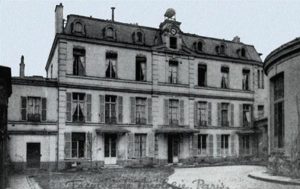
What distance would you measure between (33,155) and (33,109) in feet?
9.28

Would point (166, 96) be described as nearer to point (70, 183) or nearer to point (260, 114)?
point (260, 114)

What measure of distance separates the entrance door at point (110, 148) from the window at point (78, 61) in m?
4.62

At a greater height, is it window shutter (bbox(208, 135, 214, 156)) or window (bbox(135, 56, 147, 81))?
window (bbox(135, 56, 147, 81))

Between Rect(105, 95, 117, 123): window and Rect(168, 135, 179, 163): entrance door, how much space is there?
4716 millimetres

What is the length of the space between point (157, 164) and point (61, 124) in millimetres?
7441

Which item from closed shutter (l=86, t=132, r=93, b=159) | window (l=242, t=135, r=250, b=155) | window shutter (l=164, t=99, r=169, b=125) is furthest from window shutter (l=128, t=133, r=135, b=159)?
window (l=242, t=135, r=250, b=155)

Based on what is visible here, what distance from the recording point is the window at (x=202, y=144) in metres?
27.9

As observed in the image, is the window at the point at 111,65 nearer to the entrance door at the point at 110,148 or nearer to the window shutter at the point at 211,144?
the entrance door at the point at 110,148

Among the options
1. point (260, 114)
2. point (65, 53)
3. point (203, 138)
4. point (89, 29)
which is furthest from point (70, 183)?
point (260, 114)

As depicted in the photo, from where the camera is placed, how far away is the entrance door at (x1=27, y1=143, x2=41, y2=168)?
2211 centimetres

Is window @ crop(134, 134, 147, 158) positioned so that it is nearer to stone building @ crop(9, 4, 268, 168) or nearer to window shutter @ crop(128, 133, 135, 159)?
stone building @ crop(9, 4, 268, 168)

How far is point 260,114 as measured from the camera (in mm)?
31516

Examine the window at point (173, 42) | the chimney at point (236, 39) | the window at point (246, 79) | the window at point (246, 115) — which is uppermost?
the chimney at point (236, 39)

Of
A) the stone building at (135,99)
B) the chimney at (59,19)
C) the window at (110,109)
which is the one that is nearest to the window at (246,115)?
the stone building at (135,99)
